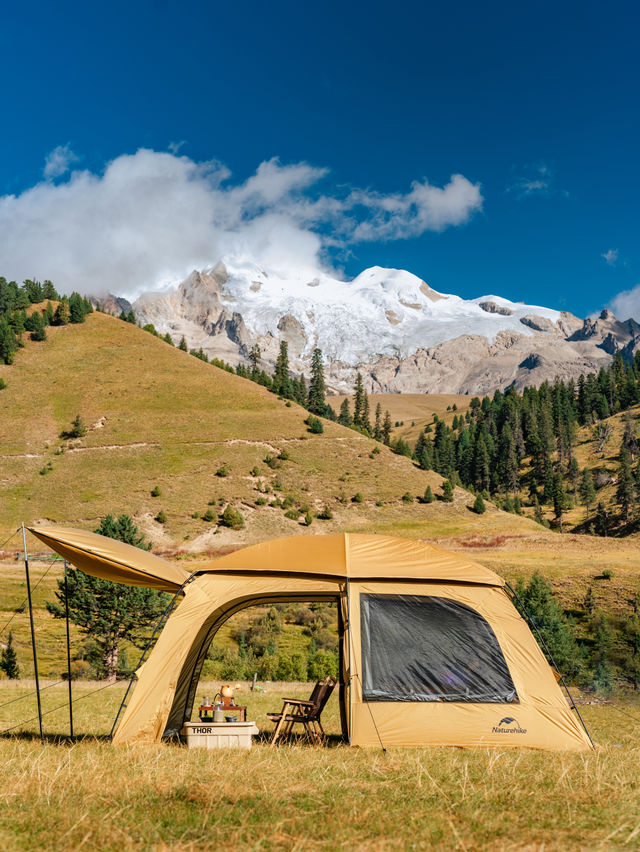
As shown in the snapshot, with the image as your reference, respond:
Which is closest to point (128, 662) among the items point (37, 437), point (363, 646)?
point (363, 646)

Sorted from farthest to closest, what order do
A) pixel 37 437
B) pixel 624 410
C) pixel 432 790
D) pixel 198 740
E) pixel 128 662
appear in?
pixel 624 410, pixel 37 437, pixel 128 662, pixel 198 740, pixel 432 790

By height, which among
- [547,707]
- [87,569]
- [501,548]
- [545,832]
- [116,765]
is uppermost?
[87,569]

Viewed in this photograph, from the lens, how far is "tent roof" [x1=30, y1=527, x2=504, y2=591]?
439 inches

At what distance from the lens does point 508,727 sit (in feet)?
35.3

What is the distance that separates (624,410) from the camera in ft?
467

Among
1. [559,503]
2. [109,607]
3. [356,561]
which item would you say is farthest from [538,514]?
[356,561]

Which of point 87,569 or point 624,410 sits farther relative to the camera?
point 624,410

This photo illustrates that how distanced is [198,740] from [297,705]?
1.99 m

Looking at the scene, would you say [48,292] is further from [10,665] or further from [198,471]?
[10,665]

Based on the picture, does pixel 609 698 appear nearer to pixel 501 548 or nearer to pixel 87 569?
pixel 87 569

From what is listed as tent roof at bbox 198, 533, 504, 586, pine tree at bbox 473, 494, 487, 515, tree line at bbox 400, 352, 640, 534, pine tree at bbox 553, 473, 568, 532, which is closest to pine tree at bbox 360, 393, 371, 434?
tree line at bbox 400, 352, 640, 534

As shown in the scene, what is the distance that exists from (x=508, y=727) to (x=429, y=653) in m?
1.67

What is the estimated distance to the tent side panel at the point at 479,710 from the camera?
1052 cm

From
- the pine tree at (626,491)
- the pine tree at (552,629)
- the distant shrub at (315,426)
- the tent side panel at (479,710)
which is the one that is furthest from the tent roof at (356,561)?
the pine tree at (626,491)
